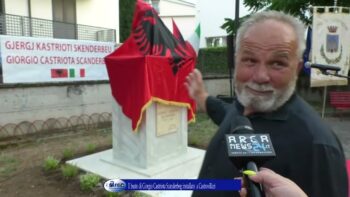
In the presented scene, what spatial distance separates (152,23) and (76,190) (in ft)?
8.84

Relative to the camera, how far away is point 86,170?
523 centimetres

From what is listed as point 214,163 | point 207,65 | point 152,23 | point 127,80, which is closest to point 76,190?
point 127,80

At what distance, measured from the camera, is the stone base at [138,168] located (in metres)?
5.00

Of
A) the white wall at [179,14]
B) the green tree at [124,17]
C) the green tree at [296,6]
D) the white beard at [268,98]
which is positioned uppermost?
the white wall at [179,14]

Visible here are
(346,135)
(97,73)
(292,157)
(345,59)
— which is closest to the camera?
(292,157)

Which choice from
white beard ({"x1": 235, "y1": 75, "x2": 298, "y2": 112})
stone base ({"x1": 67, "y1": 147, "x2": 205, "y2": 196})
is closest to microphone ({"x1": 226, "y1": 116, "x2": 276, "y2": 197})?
white beard ({"x1": 235, "y1": 75, "x2": 298, "y2": 112})

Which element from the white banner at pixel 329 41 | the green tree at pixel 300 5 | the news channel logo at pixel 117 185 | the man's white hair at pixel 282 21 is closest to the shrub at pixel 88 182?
the man's white hair at pixel 282 21

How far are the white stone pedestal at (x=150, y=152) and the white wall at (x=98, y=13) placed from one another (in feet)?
35.7

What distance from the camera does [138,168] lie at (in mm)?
5195

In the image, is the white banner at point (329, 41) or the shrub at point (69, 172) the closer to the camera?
the shrub at point (69, 172)

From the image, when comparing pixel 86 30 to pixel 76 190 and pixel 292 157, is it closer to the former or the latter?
pixel 76 190

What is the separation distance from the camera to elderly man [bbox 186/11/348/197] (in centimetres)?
115

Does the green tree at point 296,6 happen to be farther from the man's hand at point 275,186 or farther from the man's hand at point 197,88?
the man's hand at point 275,186
